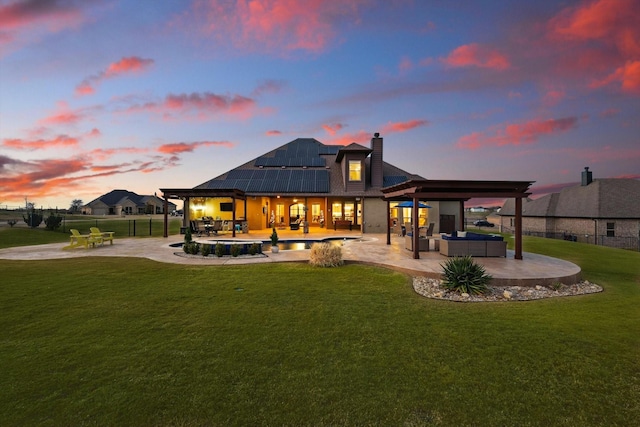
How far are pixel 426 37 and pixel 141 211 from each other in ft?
245

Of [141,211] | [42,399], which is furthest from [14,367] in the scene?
[141,211]

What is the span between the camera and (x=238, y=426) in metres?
2.56

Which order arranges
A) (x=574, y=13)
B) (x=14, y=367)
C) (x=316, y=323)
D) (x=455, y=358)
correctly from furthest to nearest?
(x=574, y=13), (x=316, y=323), (x=455, y=358), (x=14, y=367)

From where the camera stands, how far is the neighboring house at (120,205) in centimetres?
6469

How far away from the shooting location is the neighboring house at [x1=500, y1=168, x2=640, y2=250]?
1016 inches

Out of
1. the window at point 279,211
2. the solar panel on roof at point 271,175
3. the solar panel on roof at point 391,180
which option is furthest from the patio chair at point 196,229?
the solar panel on roof at point 391,180

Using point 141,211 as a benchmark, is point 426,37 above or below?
above

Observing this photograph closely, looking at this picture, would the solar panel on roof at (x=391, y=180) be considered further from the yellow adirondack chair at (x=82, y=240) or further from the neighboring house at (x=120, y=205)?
the neighboring house at (x=120, y=205)

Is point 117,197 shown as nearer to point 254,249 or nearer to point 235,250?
point 235,250

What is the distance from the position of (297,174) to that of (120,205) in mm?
60716

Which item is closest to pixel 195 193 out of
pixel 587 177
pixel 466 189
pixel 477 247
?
pixel 466 189

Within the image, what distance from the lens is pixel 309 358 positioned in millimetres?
3785

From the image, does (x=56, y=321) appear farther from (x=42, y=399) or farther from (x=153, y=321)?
(x=42, y=399)

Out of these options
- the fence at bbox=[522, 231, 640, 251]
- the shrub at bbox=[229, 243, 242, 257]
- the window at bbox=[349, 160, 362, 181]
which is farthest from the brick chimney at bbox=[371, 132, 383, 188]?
the fence at bbox=[522, 231, 640, 251]
